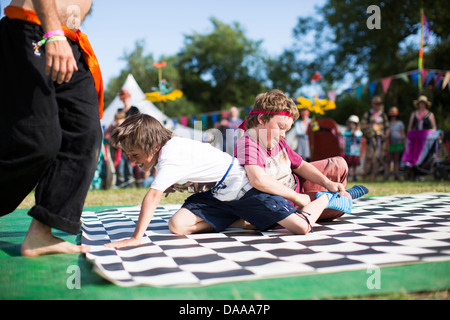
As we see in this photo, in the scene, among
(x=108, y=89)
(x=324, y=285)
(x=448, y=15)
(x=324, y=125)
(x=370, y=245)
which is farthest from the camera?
(x=108, y=89)

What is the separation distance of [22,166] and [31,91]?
317 millimetres

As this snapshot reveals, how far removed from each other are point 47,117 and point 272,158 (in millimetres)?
1395

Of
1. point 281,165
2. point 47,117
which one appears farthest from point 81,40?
point 281,165

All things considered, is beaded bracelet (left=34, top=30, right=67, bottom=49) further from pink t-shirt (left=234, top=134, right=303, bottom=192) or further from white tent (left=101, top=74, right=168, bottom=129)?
white tent (left=101, top=74, right=168, bottom=129)

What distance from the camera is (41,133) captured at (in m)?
1.65

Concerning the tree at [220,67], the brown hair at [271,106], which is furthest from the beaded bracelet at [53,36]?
the tree at [220,67]

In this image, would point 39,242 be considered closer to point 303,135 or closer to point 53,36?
point 53,36

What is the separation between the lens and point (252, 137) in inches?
97.3

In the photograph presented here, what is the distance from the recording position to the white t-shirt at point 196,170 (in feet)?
6.58

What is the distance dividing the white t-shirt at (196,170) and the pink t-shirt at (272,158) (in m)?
0.10

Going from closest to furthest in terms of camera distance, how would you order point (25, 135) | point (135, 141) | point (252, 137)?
point (25, 135)
point (135, 141)
point (252, 137)

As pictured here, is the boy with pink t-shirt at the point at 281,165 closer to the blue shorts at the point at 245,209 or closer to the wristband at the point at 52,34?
the blue shorts at the point at 245,209

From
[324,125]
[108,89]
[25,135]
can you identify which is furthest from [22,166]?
[108,89]

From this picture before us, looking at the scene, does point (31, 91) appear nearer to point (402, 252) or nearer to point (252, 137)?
point (252, 137)
